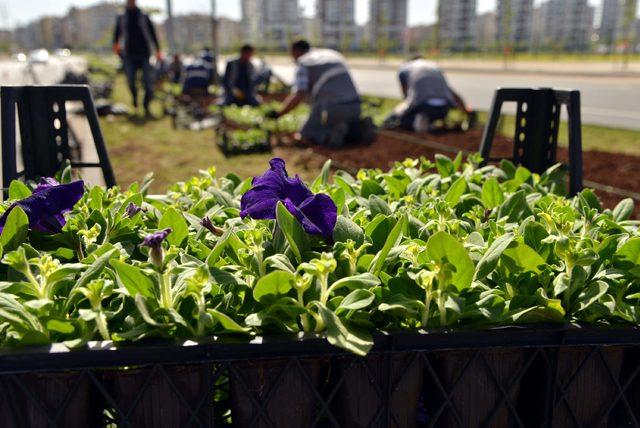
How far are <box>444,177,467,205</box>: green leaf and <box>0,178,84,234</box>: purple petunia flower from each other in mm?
1070

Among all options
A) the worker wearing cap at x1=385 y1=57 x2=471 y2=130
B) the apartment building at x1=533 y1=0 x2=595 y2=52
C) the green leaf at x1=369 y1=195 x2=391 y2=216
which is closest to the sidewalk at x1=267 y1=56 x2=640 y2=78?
the worker wearing cap at x1=385 y1=57 x2=471 y2=130

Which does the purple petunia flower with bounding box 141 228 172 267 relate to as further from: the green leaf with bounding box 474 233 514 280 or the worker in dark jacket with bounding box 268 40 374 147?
the worker in dark jacket with bounding box 268 40 374 147

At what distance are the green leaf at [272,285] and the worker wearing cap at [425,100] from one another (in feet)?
26.8

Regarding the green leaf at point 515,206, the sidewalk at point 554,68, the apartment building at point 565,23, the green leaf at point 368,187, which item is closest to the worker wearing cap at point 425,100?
the green leaf at point 368,187

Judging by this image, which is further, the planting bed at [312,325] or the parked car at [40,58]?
the parked car at [40,58]

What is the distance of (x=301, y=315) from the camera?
4.05 feet

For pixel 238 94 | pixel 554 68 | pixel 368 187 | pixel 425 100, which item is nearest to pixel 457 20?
pixel 554 68

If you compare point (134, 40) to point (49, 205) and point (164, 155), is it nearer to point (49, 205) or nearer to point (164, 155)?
point (164, 155)

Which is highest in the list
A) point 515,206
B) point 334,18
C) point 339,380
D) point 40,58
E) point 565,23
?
point 334,18

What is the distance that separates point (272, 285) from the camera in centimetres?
122

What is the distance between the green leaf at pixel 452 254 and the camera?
125 cm

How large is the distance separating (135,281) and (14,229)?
40 centimetres

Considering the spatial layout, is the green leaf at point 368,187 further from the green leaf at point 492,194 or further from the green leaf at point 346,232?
the green leaf at point 346,232

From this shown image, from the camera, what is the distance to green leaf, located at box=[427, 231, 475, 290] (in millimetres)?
1250
